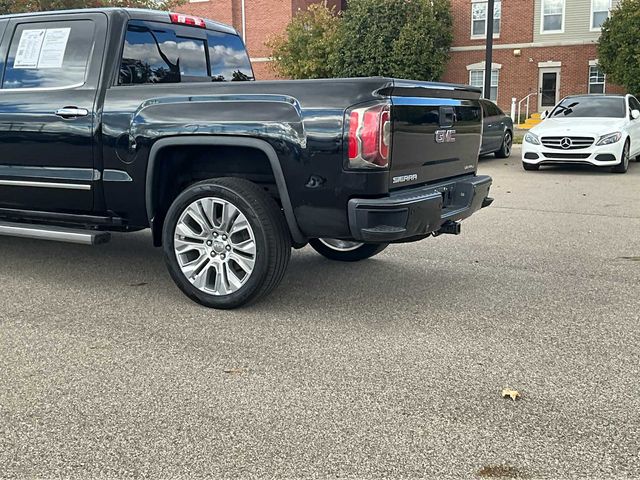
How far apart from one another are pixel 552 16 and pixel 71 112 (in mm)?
29822

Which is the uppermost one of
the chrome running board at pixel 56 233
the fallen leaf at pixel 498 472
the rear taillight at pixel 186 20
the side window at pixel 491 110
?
the rear taillight at pixel 186 20

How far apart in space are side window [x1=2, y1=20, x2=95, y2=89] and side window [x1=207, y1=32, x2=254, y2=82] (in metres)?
1.22

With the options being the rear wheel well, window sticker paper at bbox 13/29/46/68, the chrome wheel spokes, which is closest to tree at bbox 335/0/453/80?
window sticker paper at bbox 13/29/46/68

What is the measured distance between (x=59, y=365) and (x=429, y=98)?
2.83m

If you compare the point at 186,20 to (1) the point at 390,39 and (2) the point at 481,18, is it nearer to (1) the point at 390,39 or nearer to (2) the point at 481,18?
(1) the point at 390,39

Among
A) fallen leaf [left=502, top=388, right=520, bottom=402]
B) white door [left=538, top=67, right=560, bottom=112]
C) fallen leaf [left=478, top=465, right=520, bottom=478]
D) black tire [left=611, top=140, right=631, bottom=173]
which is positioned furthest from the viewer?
white door [left=538, top=67, right=560, bottom=112]

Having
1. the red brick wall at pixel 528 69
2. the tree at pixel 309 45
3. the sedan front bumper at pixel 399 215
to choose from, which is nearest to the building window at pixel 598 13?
the red brick wall at pixel 528 69

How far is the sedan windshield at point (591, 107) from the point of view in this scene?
46.3 feet

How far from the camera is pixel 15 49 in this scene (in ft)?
18.4

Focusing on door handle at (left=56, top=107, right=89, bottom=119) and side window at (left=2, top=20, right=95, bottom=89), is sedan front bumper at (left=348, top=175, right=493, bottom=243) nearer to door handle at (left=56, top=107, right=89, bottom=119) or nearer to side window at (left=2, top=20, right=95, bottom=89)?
door handle at (left=56, top=107, right=89, bottom=119)

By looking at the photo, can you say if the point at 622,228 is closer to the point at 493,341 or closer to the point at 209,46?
the point at 493,341

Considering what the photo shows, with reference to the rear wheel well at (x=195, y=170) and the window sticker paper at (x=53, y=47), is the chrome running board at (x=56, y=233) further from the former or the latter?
the window sticker paper at (x=53, y=47)

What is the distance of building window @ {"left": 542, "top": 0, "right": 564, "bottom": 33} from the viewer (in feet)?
101

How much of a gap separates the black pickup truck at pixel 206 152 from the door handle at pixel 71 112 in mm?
10
